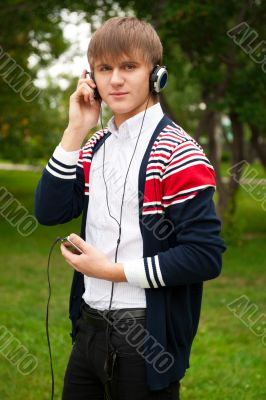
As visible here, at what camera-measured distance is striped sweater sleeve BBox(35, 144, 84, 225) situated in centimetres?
210

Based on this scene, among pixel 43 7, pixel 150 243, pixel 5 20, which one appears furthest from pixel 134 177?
pixel 5 20

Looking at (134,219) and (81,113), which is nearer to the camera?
(134,219)

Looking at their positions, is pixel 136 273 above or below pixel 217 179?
above

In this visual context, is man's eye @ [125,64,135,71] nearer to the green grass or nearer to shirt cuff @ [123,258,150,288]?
shirt cuff @ [123,258,150,288]

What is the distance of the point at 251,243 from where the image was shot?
1295 cm

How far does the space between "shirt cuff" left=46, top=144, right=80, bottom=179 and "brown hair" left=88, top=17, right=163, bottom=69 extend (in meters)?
0.36

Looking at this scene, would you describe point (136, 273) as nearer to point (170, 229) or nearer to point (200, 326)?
point (170, 229)

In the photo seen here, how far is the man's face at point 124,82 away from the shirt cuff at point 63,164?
239 mm

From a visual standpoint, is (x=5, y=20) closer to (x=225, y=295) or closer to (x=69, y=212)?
(x=225, y=295)

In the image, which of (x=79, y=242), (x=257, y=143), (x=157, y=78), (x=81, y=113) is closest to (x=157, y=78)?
(x=157, y=78)

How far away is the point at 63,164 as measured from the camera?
2.10 meters

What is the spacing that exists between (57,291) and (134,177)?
6.57 metres

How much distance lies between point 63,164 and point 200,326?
197 inches

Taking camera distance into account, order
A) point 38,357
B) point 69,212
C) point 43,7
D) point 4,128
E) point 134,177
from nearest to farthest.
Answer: point 134,177
point 69,212
point 38,357
point 43,7
point 4,128
